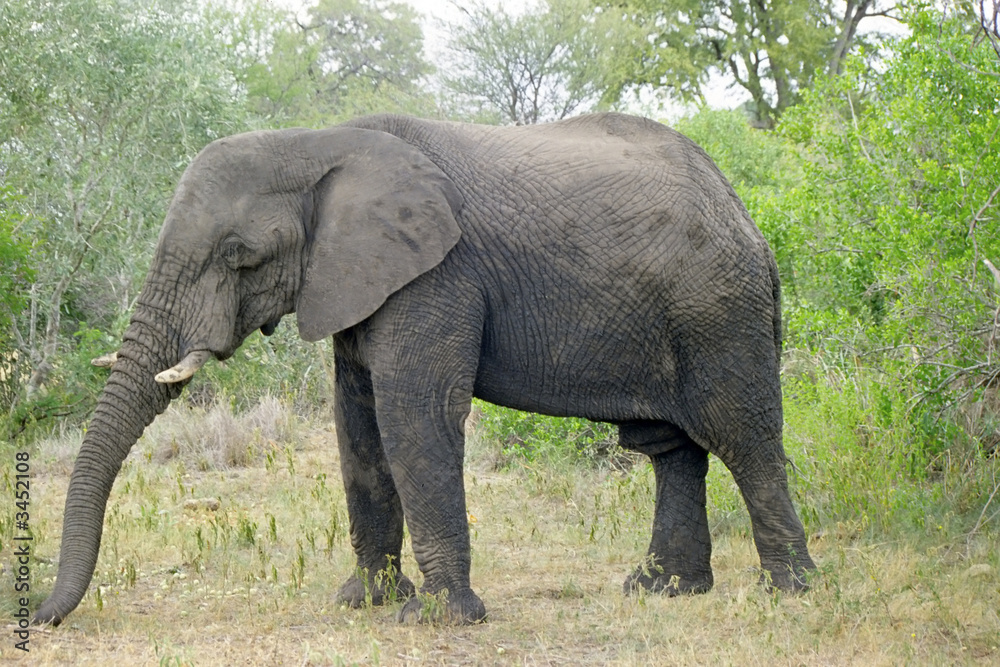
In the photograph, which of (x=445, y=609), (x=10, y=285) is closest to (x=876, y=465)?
(x=445, y=609)

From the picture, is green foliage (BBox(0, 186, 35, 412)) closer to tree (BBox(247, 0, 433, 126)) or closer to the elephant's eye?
the elephant's eye

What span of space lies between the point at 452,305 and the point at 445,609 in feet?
4.96

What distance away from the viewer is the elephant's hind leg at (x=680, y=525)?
6.79m

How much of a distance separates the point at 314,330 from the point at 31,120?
24.8 ft

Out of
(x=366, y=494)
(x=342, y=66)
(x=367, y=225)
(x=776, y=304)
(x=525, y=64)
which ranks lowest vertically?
(x=366, y=494)

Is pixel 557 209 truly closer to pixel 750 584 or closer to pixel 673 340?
pixel 673 340

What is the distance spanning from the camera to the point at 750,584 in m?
6.86

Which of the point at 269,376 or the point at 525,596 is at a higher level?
the point at 269,376

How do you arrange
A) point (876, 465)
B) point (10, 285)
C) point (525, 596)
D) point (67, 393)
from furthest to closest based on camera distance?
1. point (67, 393)
2. point (10, 285)
3. point (876, 465)
4. point (525, 596)

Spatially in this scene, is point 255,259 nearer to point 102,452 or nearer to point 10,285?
point 102,452

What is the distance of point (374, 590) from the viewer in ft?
21.7

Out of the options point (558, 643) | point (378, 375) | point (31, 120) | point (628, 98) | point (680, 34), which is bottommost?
point (558, 643)

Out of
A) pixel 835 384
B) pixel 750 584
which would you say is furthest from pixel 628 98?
pixel 750 584

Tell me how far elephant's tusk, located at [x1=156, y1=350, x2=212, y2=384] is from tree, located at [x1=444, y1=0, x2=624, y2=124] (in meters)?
18.0
